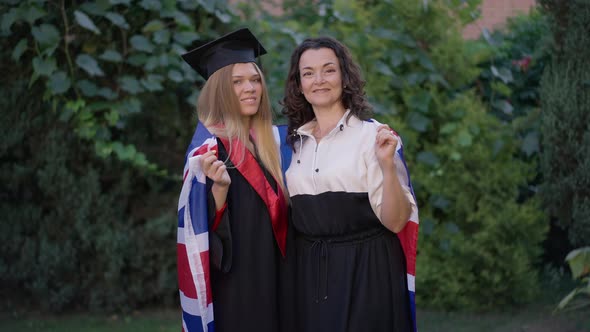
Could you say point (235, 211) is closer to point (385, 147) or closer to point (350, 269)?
point (350, 269)

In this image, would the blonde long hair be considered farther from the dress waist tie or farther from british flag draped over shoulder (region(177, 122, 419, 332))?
the dress waist tie

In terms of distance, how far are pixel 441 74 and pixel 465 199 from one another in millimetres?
958

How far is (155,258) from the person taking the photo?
194 inches

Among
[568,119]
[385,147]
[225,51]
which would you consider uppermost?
[225,51]

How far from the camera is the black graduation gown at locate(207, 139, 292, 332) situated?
279 centimetres

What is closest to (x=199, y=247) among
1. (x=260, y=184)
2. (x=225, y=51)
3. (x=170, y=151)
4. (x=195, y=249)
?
(x=195, y=249)

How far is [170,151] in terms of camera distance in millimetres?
5012

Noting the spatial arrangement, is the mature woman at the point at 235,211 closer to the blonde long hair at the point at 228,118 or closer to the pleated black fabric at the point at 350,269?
the blonde long hair at the point at 228,118

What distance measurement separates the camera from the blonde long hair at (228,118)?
9.37 ft

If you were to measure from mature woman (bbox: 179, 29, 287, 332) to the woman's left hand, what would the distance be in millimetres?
544

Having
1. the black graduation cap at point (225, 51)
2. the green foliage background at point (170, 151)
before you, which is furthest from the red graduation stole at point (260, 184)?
the green foliage background at point (170, 151)

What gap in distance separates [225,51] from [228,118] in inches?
12.2

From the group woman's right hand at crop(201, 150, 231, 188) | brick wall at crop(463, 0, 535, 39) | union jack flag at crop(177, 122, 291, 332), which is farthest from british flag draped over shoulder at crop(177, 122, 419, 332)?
brick wall at crop(463, 0, 535, 39)

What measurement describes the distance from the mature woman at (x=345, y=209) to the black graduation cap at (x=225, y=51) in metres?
0.28
